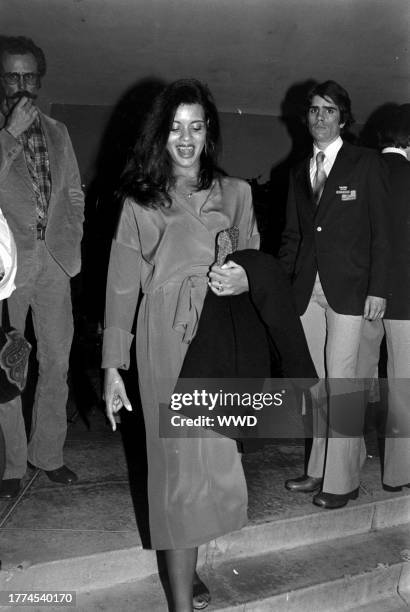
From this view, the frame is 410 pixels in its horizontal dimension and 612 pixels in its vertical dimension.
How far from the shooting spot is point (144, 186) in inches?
88.7

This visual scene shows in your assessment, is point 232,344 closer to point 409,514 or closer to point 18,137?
point 18,137

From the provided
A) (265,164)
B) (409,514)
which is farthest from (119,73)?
(409,514)

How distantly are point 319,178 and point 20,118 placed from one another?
151 centimetres

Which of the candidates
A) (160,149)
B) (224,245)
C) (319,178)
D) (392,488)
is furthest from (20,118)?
(392,488)

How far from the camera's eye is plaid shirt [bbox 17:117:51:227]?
3.08 metres

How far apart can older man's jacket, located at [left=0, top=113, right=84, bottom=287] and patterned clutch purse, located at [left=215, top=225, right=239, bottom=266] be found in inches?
45.2

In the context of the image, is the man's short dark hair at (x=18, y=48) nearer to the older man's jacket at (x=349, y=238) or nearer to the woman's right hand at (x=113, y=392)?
the older man's jacket at (x=349, y=238)

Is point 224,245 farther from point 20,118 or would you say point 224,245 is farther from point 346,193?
point 20,118

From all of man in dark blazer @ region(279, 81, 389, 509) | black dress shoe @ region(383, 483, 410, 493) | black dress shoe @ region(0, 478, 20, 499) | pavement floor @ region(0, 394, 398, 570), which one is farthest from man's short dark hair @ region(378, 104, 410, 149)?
black dress shoe @ region(0, 478, 20, 499)

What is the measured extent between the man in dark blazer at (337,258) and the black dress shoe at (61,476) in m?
1.15

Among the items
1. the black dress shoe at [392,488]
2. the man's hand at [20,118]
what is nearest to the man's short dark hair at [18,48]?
the man's hand at [20,118]

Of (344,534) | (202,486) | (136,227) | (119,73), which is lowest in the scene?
(344,534)

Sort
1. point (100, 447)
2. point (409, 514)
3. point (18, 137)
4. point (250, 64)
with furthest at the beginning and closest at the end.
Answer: point (250, 64) → point (100, 447) → point (409, 514) → point (18, 137)

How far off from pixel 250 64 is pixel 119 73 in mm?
1521
